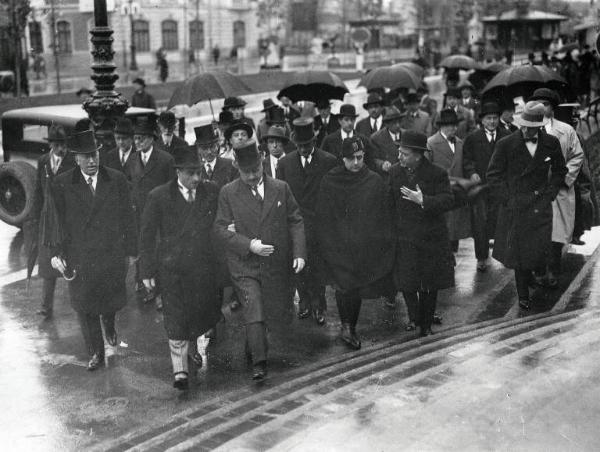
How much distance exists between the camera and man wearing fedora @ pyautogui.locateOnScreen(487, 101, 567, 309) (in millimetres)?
8391

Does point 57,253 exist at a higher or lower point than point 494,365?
higher

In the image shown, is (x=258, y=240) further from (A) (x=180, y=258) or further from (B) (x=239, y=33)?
(B) (x=239, y=33)

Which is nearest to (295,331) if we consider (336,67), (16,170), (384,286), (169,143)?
(384,286)

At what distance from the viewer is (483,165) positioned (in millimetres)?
10062

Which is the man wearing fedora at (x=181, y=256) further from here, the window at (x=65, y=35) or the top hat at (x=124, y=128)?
the window at (x=65, y=35)

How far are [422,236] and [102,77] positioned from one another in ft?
19.5

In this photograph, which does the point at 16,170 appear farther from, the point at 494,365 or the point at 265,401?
the point at 494,365

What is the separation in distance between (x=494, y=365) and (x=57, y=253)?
11.8 ft

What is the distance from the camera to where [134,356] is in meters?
7.54

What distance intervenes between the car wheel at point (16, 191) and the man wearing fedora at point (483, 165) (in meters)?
5.82

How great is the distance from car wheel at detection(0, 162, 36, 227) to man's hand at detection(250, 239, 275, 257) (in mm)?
5909

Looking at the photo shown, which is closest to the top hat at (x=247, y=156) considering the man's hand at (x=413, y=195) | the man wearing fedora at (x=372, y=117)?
the man's hand at (x=413, y=195)

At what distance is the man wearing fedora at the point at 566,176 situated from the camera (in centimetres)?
900

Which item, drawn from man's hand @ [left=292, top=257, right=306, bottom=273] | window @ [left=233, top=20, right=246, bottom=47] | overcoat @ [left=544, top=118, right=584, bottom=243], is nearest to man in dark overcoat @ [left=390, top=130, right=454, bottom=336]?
man's hand @ [left=292, top=257, right=306, bottom=273]
